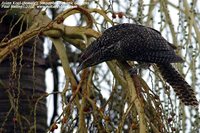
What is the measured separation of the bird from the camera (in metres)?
2.49

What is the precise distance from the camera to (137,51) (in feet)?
8.46

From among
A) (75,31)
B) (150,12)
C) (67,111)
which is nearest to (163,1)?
(150,12)

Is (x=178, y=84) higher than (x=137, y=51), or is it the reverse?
(x=137, y=51)

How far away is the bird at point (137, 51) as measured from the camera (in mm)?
2490

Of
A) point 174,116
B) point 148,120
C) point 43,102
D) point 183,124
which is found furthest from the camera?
point 43,102

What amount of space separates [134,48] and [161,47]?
15cm

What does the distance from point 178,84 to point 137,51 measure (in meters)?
0.26

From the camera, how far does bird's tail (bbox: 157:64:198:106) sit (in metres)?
2.57

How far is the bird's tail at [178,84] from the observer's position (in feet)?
8.44

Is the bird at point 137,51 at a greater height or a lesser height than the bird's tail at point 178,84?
greater

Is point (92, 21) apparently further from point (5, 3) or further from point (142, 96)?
point (5, 3)

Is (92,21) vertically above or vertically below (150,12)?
below

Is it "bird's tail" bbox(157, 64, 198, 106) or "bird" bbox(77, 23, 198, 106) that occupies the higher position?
"bird" bbox(77, 23, 198, 106)

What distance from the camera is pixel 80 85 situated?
2.33m
